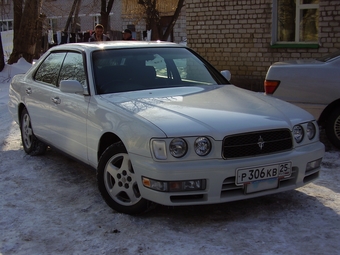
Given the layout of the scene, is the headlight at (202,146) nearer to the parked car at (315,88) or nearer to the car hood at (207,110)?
the car hood at (207,110)

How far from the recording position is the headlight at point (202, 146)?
4043 mm

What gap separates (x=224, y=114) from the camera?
435cm

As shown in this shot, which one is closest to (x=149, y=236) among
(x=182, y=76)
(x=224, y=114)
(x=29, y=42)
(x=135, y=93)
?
(x=224, y=114)

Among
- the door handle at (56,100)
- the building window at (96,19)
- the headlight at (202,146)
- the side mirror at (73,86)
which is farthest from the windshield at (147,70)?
the building window at (96,19)

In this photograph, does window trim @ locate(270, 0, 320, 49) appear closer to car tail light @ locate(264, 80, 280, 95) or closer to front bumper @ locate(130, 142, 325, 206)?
car tail light @ locate(264, 80, 280, 95)

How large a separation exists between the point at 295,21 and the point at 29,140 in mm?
8306

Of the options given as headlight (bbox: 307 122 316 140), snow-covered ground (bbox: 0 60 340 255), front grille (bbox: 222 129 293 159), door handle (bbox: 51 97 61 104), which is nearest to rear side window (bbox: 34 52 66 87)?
door handle (bbox: 51 97 61 104)

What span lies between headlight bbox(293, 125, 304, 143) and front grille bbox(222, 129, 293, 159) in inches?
4.7

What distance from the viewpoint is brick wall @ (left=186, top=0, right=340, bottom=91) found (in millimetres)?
12586

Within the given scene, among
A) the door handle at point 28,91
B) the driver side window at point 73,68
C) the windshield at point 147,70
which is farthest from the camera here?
the door handle at point 28,91

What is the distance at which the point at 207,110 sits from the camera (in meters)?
4.45

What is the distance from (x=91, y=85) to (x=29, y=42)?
13.1 meters

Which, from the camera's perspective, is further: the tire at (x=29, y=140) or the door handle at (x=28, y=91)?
the tire at (x=29, y=140)

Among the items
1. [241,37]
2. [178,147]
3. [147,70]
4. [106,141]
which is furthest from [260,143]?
[241,37]
